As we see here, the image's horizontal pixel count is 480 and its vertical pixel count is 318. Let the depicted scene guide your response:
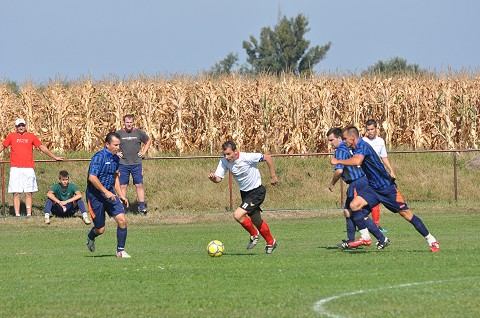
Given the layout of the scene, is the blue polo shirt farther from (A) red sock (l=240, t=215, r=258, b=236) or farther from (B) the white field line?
(B) the white field line

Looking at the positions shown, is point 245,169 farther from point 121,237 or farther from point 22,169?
point 22,169

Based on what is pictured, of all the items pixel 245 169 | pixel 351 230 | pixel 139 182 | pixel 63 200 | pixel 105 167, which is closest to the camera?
pixel 105 167

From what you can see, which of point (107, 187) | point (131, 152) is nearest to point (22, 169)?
point (131, 152)

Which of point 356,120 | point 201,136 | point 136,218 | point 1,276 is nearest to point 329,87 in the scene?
point 356,120

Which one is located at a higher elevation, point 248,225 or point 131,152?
point 131,152

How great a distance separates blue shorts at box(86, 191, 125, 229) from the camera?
17.5 meters

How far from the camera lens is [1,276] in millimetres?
15305

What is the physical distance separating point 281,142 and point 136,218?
31.6 feet

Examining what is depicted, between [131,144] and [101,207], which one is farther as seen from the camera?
[131,144]

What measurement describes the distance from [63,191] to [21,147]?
148cm

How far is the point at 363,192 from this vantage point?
1778cm

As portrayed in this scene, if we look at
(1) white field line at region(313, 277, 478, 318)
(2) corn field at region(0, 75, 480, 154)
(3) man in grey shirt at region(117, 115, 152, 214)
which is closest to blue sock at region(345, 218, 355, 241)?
(1) white field line at region(313, 277, 478, 318)

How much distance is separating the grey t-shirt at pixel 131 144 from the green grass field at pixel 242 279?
531 cm

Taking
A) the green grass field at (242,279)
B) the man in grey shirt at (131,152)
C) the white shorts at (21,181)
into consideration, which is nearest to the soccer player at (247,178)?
the green grass field at (242,279)
